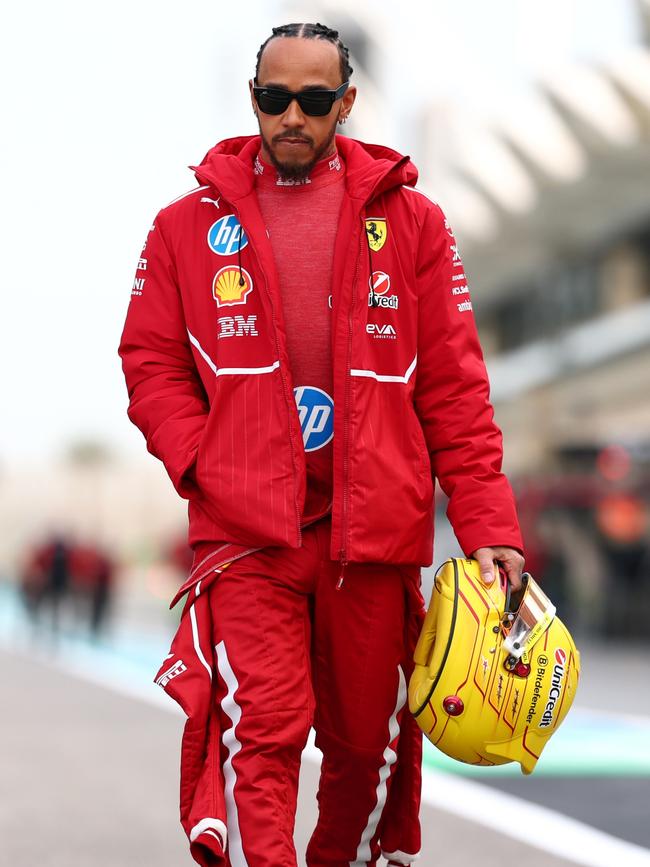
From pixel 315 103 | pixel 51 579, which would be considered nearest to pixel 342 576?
pixel 315 103

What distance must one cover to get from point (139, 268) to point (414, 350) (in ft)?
2.29

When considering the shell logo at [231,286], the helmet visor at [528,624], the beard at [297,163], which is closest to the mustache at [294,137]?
the beard at [297,163]

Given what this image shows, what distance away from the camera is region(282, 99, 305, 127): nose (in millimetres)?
4207

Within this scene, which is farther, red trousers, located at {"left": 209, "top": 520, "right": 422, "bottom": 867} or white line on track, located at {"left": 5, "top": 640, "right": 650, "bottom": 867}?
white line on track, located at {"left": 5, "top": 640, "right": 650, "bottom": 867}

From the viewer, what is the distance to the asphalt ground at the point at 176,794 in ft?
21.5

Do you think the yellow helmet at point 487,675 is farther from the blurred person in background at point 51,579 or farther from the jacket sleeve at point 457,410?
the blurred person in background at point 51,579

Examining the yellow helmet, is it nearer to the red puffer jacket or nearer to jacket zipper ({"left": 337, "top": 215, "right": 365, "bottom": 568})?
the red puffer jacket

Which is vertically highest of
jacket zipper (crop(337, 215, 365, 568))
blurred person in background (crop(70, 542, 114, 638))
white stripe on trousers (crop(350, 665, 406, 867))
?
jacket zipper (crop(337, 215, 365, 568))

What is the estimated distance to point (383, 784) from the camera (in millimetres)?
4406

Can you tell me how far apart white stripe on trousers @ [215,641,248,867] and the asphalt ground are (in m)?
2.32

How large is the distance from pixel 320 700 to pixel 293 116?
1.33 metres

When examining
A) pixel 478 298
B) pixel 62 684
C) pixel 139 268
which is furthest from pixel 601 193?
pixel 139 268

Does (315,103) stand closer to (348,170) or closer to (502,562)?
(348,170)

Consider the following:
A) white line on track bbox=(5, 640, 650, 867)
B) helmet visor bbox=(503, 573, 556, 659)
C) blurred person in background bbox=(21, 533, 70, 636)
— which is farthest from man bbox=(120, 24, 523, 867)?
blurred person in background bbox=(21, 533, 70, 636)
